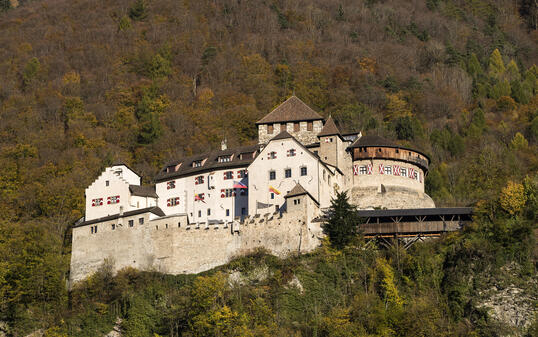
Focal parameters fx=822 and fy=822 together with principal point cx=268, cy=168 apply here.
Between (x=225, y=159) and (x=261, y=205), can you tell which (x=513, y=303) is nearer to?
(x=261, y=205)

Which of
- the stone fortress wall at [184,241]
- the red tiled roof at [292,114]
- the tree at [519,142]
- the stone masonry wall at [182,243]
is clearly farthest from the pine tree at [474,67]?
the stone masonry wall at [182,243]

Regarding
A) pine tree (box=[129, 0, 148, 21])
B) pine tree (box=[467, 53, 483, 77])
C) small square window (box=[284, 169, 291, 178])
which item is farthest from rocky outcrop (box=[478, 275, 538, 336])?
pine tree (box=[129, 0, 148, 21])

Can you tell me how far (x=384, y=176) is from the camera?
60656mm

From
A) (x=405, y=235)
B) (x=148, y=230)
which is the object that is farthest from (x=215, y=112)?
(x=405, y=235)

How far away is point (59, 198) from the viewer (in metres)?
65.6

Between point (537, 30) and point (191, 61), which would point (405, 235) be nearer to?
point (191, 61)

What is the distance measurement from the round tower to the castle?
7 cm

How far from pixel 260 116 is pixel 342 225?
108ft

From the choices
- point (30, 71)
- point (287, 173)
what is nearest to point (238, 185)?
point (287, 173)

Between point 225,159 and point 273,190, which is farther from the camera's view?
point 225,159

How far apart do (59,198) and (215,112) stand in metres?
23.3

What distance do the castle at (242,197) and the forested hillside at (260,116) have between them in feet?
7.01

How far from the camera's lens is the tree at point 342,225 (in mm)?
49938

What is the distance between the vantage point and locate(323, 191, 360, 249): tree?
49.9 m
